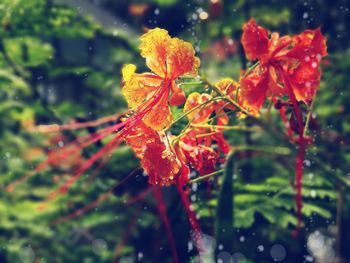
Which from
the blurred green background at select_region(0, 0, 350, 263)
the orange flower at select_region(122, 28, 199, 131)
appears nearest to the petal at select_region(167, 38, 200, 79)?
the orange flower at select_region(122, 28, 199, 131)

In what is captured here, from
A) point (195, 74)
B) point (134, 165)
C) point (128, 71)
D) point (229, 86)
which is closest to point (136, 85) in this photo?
point (128, 71)

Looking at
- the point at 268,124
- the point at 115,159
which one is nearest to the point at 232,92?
the point at 268,124

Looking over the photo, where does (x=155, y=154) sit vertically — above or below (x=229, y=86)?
below

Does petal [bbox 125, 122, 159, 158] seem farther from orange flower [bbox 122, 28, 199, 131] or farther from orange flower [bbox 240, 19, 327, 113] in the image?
orange flower [bbox 240, 19, 327, 113]

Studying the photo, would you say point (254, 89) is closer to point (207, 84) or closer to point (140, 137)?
point (207, 84)

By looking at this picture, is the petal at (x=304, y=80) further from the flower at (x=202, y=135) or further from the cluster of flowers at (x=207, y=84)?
the flower at (x=202, y=135)

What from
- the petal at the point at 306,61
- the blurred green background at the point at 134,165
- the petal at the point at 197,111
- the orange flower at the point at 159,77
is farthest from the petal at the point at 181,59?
the blurred green background at the point at 134,165
